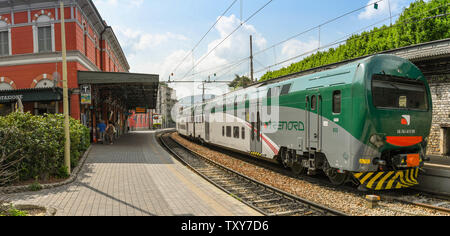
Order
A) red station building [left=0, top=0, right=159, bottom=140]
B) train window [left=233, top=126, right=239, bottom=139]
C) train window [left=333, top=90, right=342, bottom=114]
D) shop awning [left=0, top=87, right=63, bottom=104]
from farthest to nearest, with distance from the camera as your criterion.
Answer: red station building [left=0, top=0, right=159, bottom=140]
shop awning [left=0, top=87, right=63, bottom=104]
train window [left=233, top=126, right=239, bottom=139]
train window [left=333, top=90, right=342, bottom=114]

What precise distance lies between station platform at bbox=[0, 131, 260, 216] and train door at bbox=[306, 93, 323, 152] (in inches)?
119

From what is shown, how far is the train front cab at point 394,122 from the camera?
743 cm

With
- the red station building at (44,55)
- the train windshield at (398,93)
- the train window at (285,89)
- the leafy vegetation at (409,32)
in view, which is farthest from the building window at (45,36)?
the train windshield at (398,93)

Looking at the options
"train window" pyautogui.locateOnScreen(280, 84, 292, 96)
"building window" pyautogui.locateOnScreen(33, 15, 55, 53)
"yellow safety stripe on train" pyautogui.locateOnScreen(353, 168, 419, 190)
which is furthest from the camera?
"building window" pyautogui.locateOnScreen(33, 15, 55, 53)

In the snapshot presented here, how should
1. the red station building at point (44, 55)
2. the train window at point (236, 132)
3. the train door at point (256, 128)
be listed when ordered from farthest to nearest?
the red station building at point (44, 55) → the train window at point (236, 132) → the train door at point (256, 128)

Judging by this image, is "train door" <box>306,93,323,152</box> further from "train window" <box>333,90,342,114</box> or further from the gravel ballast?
the gravel ballast

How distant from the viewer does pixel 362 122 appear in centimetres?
729

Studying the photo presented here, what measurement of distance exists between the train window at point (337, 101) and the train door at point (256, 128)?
4.31 meters

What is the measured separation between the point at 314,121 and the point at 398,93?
2288mm

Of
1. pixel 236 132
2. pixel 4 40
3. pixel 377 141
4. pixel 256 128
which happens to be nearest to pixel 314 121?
pixel 377 141

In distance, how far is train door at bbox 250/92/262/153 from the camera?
1226 cm

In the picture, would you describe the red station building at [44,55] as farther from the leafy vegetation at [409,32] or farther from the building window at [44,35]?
the leafy vegetation at [409,32]

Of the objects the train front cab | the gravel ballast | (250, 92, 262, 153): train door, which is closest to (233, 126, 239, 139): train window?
(250, 92, 262, 153): train door

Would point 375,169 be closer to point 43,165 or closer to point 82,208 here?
point 82,208
